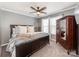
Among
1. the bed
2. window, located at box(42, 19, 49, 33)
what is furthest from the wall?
window, located at box(42, 19, 49, 33)

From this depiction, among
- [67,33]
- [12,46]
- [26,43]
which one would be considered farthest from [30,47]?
[67,33]

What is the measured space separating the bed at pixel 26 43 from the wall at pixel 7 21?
66 mm

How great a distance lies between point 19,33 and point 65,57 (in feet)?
2.67

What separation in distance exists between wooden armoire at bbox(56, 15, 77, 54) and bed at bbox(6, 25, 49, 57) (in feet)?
0.74

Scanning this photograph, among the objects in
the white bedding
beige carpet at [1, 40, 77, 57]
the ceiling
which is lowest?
beige carpet at [1, 40, 77, 57]

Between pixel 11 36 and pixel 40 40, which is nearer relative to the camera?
pixel 11 36

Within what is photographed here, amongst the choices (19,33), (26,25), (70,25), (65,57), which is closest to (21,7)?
(26,25)

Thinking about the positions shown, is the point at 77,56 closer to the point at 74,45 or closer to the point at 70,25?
the point at 74,45

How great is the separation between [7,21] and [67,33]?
0.98 m

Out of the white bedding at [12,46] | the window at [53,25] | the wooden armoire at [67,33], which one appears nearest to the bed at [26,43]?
the white bedding at [12,46]

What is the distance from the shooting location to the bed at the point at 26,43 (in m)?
1.39

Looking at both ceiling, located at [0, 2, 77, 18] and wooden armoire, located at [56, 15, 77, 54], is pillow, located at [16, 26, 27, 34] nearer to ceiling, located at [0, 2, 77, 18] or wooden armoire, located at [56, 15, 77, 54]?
ceiling, located at [0, 2, 77, 18]

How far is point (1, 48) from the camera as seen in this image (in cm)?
141

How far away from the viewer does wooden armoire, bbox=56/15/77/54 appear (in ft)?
4.80
